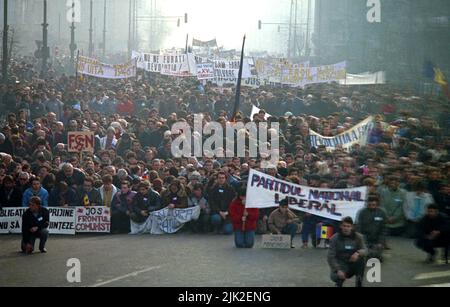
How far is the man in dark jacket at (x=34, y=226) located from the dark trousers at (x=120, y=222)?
7.76 ft

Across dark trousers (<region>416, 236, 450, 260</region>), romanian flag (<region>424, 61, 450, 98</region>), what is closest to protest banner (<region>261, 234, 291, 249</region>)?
dark trousers (<region>416, 236, 450, 260</region>)

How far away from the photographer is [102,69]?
108 feet

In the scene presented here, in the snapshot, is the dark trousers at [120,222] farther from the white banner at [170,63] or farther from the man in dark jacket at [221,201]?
the white banner at [170,63]

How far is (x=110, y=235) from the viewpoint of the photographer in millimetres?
17016

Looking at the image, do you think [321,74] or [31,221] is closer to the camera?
[31,221]

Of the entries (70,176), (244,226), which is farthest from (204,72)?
(244,226)

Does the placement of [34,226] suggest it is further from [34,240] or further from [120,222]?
[120,222]

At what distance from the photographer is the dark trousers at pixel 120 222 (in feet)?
56.7

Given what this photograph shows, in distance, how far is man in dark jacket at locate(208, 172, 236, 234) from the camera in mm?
16953

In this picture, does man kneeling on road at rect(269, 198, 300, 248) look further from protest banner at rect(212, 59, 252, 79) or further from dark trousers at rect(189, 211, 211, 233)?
protest banner at rect(212, 59, 252, 79)

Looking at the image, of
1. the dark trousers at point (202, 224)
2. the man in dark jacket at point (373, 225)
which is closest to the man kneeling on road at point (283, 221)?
the dark trousers at point (202, 224)

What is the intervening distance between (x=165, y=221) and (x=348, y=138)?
475 centimetres

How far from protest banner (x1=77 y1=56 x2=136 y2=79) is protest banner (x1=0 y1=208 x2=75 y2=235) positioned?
15.4 m
